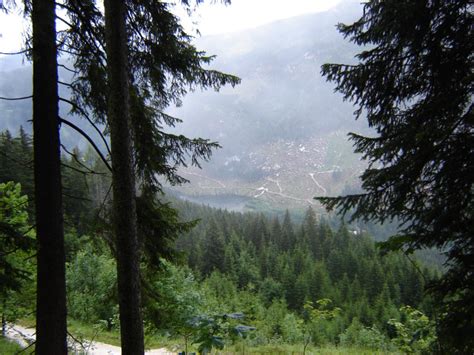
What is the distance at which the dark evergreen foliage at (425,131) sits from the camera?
359 centimetres

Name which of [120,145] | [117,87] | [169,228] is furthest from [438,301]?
[117,87]

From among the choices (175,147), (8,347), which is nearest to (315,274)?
(8,347)

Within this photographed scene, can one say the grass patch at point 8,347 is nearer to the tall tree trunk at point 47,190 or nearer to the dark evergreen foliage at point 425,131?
the tall tree trunk at point 47,190

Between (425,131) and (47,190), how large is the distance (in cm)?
406

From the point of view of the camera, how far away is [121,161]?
11.1 feet

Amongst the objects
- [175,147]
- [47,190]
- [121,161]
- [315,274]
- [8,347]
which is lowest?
[315,274]

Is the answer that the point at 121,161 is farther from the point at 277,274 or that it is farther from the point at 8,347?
the point at 277,274

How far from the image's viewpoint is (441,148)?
3.66 m

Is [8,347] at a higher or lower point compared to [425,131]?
lower

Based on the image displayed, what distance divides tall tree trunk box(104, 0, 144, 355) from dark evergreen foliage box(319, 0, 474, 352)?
2.61m

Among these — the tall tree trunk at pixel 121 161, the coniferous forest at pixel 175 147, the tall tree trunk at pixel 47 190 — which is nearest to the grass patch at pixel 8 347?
the coniferous forest at pixel 175 147

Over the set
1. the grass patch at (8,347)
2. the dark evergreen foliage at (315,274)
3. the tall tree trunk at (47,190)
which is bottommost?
the dark evergreen foliage at (315,274)

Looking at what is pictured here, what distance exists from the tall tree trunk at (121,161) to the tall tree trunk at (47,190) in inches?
33.6

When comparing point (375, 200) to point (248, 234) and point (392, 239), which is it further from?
point (248, 234)
